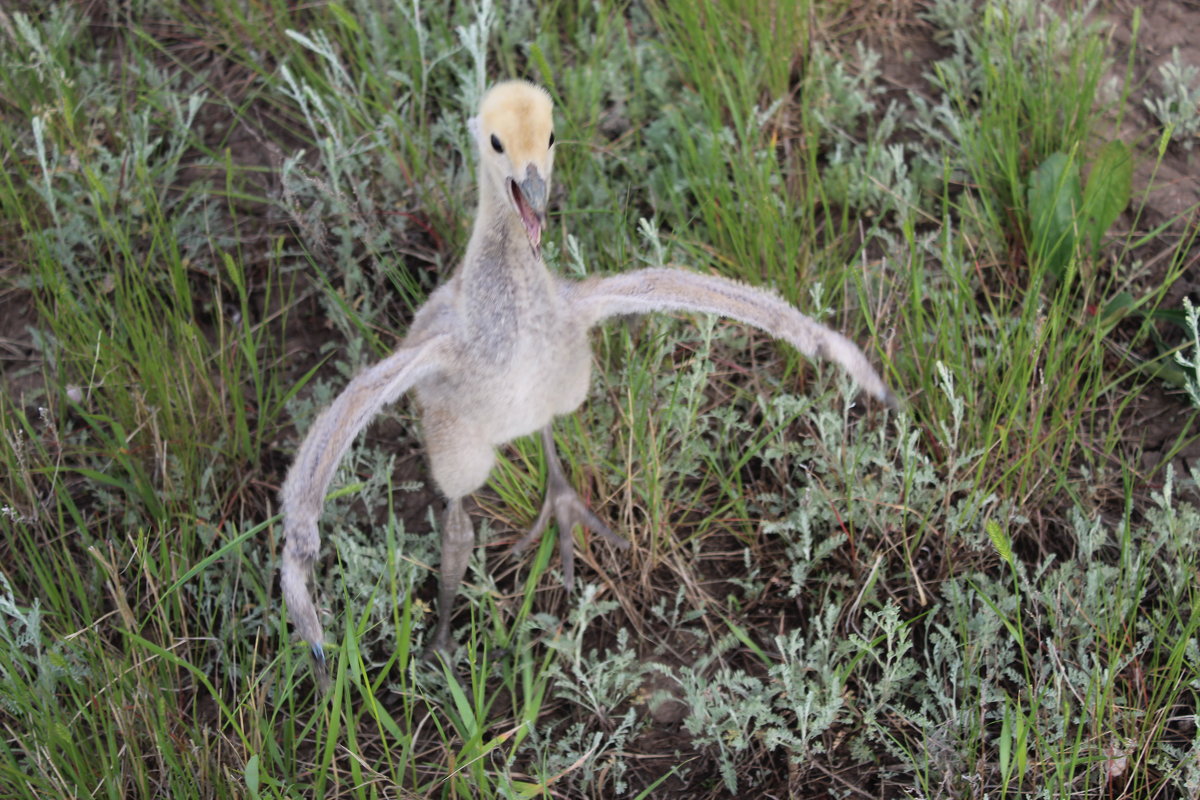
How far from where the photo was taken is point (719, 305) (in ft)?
7.86

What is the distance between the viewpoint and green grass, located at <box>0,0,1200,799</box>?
8.18ft

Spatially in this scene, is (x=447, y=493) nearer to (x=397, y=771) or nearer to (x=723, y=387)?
(x=397, y=771)

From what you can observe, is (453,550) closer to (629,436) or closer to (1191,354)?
(629,436)

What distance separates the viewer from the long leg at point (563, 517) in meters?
2.91

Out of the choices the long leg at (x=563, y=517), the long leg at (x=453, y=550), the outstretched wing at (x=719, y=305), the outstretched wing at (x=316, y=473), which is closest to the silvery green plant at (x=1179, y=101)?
the outstretched wing at (x=719, y=305)

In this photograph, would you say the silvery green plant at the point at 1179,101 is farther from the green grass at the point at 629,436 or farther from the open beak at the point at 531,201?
the open beak at the point at 531,201

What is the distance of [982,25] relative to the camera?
12.2 ft

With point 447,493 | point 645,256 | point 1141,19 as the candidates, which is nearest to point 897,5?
point 1141,19

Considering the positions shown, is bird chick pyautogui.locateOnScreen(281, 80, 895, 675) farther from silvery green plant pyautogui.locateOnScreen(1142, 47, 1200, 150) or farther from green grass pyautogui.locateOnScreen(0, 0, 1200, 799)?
silvery green plant pyautogui.locateOnScreen(1142, 47, 1200, 150)

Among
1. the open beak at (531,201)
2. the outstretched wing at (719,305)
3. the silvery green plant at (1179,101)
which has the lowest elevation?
the silvery green plant at (1179,101)

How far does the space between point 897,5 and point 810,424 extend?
1724 millimetres

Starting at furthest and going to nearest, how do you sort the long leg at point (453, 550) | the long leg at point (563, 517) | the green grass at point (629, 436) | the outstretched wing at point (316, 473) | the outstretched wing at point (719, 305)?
the long leg at point (563, 517), the long leg at point (453, 550), the green grass at point (629, 436), the outstretched wing at point (719, 305), the outstretched wing at point (316, 473)

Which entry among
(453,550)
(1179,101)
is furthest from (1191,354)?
(453,550)

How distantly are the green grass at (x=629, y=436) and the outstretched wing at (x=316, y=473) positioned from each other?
0.15 m
